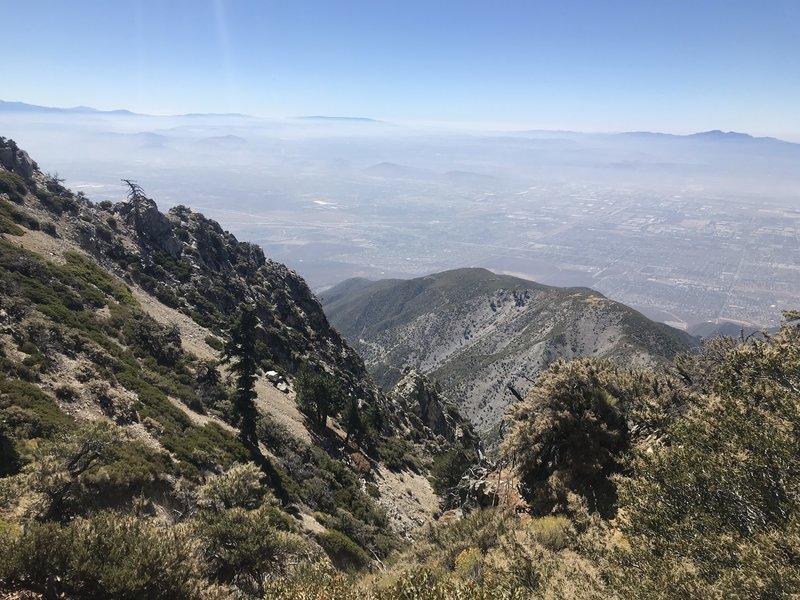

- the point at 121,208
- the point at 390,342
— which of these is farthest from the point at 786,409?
the point at 390,342

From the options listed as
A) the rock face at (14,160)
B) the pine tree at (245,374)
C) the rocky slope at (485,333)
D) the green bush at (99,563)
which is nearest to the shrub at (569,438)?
the green bush at (99,563)

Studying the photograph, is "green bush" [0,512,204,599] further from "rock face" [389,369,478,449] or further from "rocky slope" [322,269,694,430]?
"rocky slope" [322,269,694,430]

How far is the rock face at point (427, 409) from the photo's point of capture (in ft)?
200

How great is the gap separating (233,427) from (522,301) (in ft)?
415

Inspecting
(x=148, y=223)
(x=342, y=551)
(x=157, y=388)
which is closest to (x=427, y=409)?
(x=148, y=223)

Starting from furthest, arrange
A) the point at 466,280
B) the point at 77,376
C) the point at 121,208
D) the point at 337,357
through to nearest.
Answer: the point at 466,280
the point at 337,357
the point at 121,208
the point at 77,376

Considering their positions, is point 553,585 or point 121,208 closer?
point 553,585

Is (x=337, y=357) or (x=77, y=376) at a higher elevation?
(x=77, y=376)

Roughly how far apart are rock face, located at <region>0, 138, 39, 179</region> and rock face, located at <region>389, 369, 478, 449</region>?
49.2 metres

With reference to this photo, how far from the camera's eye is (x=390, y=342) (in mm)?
141875

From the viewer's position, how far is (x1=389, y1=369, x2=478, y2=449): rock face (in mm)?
60812

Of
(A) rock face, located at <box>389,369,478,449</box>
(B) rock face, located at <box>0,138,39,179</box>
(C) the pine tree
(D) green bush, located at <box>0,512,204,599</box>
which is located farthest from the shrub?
(B) rock face, located at <box>0,138,39,179</box>

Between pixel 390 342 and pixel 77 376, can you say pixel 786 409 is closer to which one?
pixel 77 376

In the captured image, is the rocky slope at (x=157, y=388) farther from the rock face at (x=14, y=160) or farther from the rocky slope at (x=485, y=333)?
the rocky slope at (x=485, y=333)
